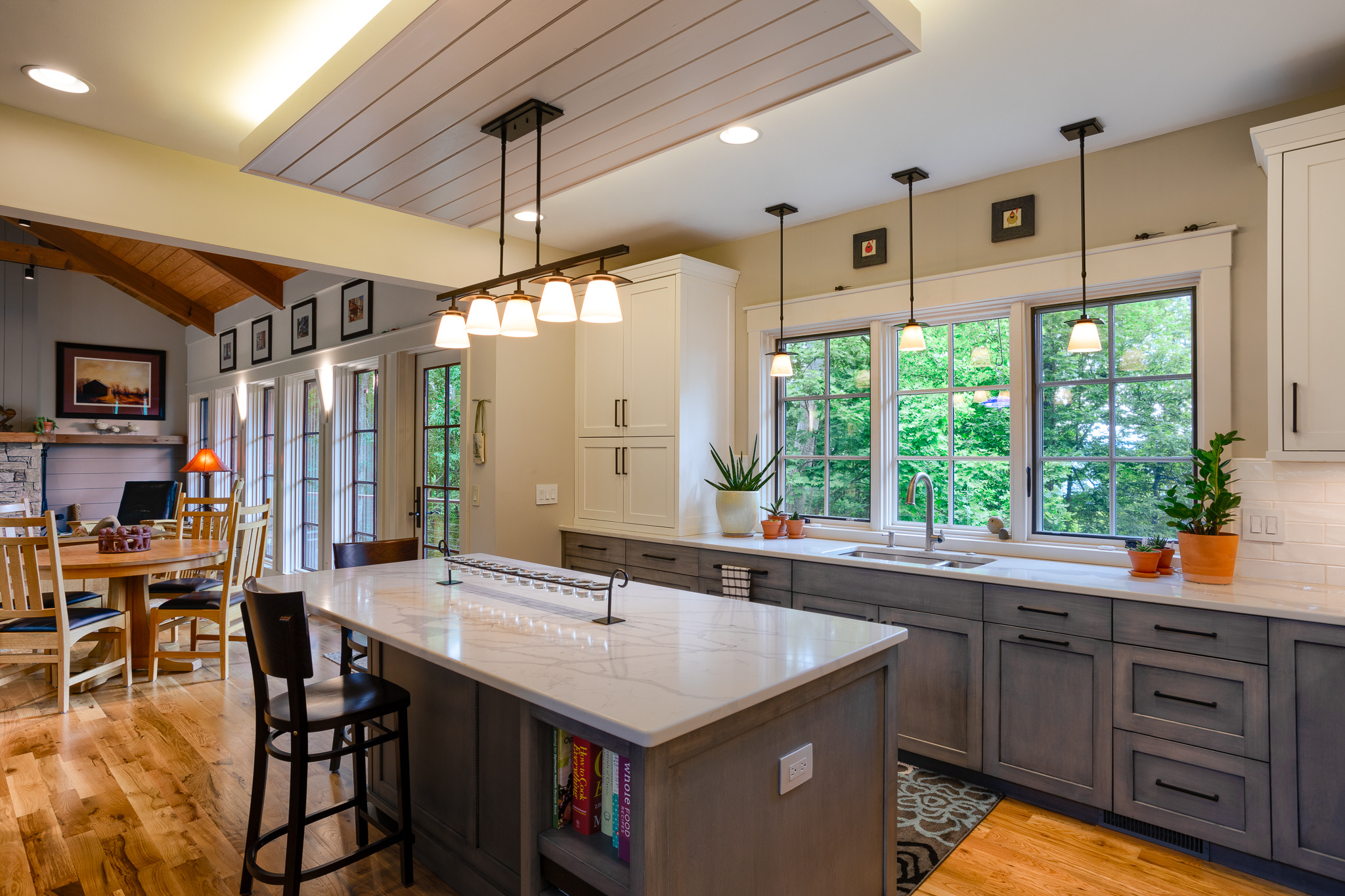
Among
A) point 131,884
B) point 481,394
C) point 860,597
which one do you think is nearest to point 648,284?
point 481,394

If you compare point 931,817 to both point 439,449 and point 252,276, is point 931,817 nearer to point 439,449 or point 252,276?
point 439,449

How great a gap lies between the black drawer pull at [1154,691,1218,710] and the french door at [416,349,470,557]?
381 cm

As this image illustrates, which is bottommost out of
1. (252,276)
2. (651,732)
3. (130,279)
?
(651,732)

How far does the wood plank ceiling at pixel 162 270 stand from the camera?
6.80 m

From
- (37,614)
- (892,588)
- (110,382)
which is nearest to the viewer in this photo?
(892,588)

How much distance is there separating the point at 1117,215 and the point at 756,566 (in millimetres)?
2204

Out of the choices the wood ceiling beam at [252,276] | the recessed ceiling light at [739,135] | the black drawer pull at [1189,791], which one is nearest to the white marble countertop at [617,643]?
the black drawer pull at [1189,791]

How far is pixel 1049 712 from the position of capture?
2627 millimetres

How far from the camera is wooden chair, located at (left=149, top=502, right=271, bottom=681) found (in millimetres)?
4238

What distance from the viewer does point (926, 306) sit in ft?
11.5

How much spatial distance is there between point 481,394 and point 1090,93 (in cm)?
339

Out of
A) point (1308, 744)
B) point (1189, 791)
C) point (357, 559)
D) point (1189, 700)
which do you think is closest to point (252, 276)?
point (357, 559)

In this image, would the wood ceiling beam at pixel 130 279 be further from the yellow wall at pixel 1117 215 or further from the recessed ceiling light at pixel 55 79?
the yellow wall at pixel 1117 215

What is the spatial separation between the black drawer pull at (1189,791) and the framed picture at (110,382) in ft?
35.0
